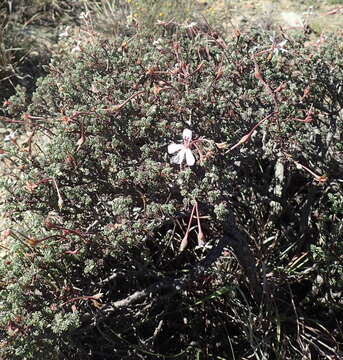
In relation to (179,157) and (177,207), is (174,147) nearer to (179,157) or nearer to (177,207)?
(179,157)

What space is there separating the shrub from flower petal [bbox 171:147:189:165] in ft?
0.14

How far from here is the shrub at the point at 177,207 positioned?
180cm

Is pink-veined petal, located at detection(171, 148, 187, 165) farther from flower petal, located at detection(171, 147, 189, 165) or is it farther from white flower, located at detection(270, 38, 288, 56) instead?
white flower, located at detection(270, 38, 288, 56)

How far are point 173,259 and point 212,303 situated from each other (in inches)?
11.5

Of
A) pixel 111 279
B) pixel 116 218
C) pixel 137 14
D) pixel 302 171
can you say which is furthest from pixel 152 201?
pixel 137 14

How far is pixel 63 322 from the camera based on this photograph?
Answer: 5.45ft

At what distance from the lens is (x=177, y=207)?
5.98ft

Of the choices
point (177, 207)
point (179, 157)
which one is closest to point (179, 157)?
point (179, 157)

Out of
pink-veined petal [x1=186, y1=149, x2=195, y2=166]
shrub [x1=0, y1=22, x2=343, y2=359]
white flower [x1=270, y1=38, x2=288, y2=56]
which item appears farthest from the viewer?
white flower [x1=270, y1=38, x2=288, y2=56]

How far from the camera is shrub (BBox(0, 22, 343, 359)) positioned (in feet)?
5.90

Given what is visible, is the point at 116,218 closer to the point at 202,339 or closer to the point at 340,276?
the point at 202,339

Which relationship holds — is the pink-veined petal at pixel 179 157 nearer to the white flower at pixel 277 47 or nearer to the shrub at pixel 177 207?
the shrub at pixel 177 207

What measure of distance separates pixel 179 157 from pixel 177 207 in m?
0.22

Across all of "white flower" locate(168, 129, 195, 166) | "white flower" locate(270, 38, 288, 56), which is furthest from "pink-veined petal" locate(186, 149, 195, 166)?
"white flower" locate(270, 38, 288, 56)
